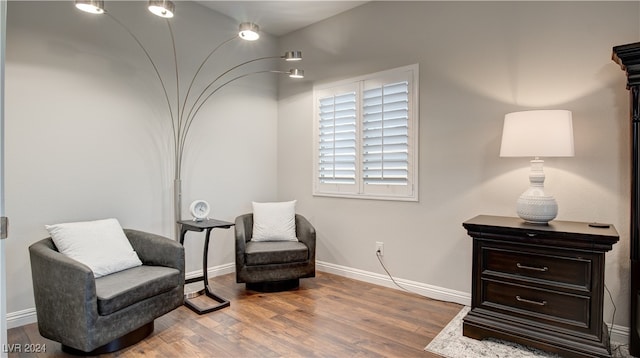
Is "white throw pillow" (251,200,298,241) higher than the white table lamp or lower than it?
lower

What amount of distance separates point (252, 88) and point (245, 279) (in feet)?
7.41

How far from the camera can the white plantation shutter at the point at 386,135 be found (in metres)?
3.40

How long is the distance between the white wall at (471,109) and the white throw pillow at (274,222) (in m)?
0.52

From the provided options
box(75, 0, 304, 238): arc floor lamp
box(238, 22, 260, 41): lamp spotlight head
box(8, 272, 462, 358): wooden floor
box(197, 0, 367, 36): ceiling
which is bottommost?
box(8, 272, 462, 358): wooden floor

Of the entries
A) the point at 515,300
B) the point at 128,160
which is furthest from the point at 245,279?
the point at 515,300

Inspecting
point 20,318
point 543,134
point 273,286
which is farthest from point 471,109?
point 20,318

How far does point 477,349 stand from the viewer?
2.30m

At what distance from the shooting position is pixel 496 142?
288 cm

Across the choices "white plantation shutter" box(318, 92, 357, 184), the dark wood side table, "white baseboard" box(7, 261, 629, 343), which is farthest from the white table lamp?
the dark wood side table

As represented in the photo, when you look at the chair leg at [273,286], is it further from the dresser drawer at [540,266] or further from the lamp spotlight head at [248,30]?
the lamp spotlight head at [248,30]

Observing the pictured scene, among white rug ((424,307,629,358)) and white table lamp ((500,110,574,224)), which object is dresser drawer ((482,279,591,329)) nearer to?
white rug ((424,307,629,358))

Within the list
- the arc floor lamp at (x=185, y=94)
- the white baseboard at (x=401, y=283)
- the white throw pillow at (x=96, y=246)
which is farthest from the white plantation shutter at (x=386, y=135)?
the white throw pillow at (x=96, y=246)

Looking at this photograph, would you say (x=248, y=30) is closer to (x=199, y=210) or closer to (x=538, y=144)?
(x=199, y=210)

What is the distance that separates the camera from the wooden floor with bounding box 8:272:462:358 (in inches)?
89.8
